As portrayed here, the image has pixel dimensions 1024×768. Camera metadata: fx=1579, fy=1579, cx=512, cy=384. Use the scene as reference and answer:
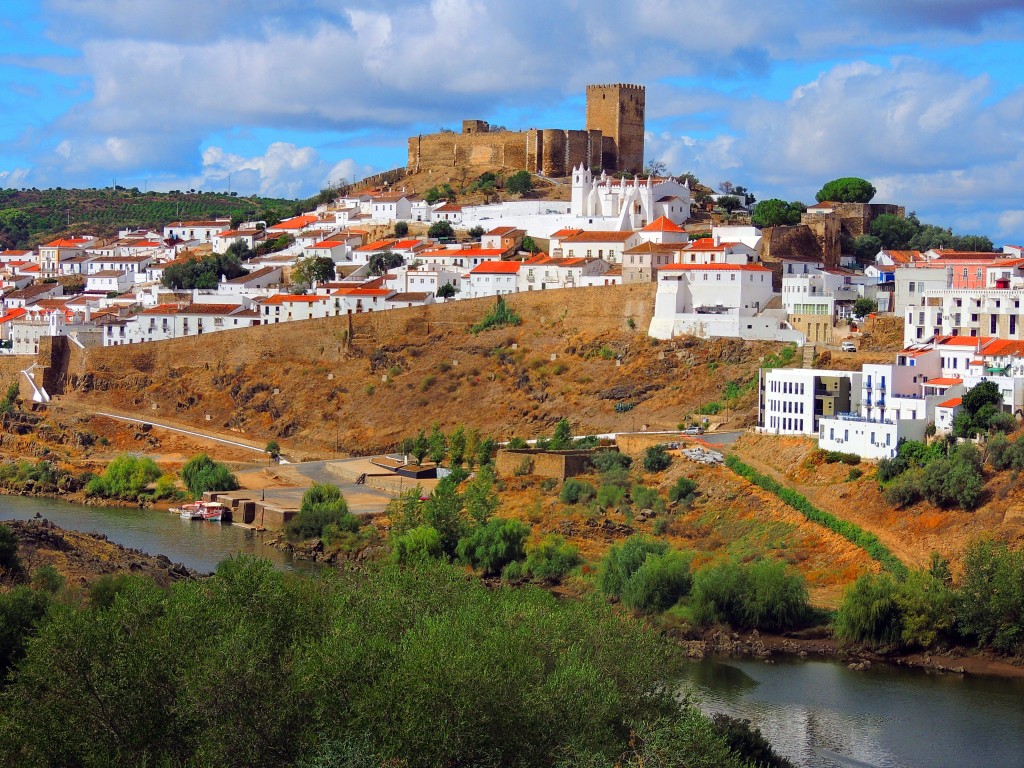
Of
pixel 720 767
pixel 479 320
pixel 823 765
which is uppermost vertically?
pixel 479 320

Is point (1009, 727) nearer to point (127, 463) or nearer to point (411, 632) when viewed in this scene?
point (411, 632)

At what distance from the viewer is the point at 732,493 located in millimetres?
31766

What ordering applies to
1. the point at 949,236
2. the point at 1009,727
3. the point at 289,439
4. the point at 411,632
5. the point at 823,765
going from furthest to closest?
the point at 949,236, the point at 289,439, the point at 1009,727, the point at 823,765, the point at 411,632

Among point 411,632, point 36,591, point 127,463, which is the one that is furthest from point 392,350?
point 411,632

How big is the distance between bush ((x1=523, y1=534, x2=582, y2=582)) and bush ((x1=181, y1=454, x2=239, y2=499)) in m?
11.3

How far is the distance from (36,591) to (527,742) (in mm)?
8891

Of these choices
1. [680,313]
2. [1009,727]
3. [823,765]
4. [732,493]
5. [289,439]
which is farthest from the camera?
[289,439]

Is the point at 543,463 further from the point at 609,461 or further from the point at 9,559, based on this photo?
the point at 9,559

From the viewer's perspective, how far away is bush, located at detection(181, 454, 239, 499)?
39.4m

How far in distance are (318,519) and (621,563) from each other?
8861 mm

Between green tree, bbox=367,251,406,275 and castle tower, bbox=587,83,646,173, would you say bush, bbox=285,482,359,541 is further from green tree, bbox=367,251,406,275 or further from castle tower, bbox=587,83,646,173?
castle tower, bbox=587,83,646,173

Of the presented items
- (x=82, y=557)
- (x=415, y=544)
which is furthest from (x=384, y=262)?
(x=82, y=557)

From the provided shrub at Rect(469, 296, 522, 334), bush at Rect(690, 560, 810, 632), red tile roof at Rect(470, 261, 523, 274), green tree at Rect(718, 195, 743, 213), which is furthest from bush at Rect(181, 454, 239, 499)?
green tree at Rect(718, 195, 743, 213)

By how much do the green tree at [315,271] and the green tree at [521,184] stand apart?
7658 millimetres
